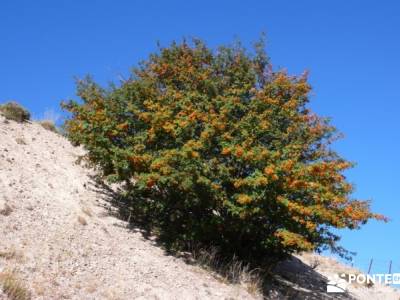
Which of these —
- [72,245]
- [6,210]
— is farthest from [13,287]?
[6,210]

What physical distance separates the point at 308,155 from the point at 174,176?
16.1ft

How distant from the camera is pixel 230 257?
15.7m

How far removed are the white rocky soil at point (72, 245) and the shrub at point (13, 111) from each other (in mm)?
624

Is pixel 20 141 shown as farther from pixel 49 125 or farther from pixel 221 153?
pixel 221 153

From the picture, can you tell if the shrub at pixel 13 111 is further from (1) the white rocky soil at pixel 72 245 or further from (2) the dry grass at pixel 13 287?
(2) the dry grass at pixel 13 287

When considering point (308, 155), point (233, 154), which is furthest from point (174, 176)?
point (308, 155)

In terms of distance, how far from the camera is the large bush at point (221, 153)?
13.3 meters

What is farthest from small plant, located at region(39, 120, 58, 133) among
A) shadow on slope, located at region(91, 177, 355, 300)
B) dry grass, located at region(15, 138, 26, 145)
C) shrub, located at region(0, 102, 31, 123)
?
shadow on slope, located at region(91, 177, 355, 300)

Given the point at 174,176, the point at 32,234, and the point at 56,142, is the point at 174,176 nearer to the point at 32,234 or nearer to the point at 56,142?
the point at 32,234

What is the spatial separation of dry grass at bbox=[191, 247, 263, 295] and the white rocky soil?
0.94ft

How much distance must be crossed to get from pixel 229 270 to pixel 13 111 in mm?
9940

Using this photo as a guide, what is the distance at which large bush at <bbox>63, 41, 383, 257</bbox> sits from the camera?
1329cm

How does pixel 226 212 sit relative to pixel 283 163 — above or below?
below

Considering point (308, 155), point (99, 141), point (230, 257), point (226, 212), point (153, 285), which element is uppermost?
point (308, 155)
